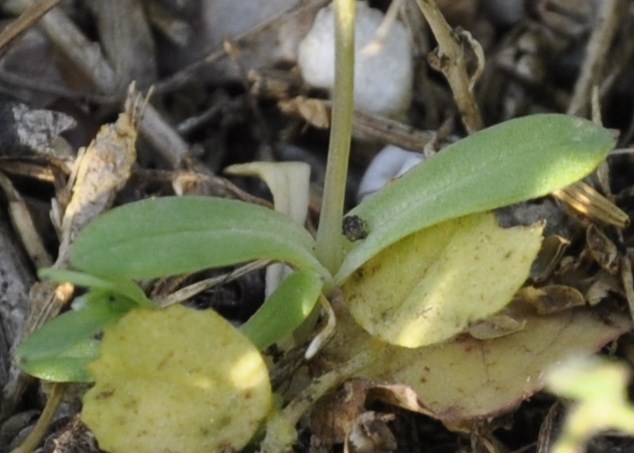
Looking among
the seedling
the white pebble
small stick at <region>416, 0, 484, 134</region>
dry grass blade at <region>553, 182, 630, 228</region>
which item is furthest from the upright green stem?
the white pebble

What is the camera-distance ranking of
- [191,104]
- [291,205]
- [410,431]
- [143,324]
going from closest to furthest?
[143,324] < [410,431] < [291,205] < [191,104]

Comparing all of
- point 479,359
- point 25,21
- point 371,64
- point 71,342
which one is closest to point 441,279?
point 479,359

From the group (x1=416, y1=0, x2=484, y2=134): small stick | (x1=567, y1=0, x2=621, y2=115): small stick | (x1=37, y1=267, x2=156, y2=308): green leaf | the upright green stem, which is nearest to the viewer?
(x1=37, y1=267, x2=156, y2=308): green leaf

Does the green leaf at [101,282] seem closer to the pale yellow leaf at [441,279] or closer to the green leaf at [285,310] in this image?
the green leaf at [285,310]

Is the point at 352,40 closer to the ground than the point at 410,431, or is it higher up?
higher up

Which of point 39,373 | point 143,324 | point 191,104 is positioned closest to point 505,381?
point 143,324

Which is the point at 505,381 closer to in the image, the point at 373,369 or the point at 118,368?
the point at 373,369

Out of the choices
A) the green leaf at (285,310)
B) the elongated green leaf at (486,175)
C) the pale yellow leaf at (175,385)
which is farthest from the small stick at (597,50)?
the pale yellow leaf at (175,385)

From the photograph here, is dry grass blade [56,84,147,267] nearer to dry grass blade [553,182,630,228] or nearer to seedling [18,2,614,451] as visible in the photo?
seedling [18,2,614,451]
